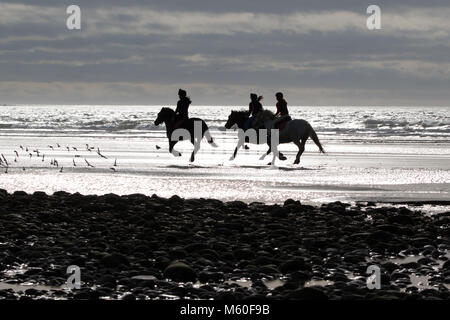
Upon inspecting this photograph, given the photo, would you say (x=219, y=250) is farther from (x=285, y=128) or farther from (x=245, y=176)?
(x=285, y=128)

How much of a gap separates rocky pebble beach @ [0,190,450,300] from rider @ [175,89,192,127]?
11.6m

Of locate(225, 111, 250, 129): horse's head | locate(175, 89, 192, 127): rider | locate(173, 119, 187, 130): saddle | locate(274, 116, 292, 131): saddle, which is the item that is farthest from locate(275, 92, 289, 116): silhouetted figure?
locate(173, 119, 187, 130): saddle

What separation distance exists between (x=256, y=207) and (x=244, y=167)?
9.78m

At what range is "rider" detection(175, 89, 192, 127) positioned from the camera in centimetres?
2577

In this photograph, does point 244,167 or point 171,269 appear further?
point 244,167

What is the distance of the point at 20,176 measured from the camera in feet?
67.9

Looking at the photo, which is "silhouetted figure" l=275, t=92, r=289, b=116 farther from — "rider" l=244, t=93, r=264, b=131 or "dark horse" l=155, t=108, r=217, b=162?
"dark horse" l=155, t=108, r=217, b=162

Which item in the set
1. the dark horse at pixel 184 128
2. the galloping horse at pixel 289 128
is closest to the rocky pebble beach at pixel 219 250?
the galloping horse at pixel 289 128

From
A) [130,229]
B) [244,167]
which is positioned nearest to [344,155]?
[244,167]

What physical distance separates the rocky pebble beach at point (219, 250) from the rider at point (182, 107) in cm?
1160

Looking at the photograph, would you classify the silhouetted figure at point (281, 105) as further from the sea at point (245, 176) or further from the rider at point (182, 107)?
the rider at point (182, 107)

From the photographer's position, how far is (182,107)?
85.5 feet

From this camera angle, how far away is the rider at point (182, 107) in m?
25.8
